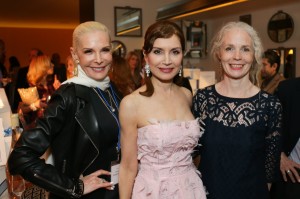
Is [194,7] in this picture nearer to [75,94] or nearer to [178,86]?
[178,86]

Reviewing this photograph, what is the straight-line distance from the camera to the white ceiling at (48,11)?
23.2 ft

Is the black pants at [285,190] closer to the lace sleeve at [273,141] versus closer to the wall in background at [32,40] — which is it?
the lace sleeve at [273,141]

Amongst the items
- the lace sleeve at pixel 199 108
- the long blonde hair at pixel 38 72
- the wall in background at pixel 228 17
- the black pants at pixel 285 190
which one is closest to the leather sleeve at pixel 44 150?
the lace sleeve at pixel 199 108

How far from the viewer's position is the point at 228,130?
5.48ft

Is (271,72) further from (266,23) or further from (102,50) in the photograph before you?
(102,50)

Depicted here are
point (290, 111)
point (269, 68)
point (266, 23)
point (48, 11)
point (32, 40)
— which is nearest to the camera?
point (290, 111)

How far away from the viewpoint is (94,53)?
1.53 m

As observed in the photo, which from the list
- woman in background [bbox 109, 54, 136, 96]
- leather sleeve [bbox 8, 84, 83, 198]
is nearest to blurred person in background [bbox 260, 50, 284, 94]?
woman in background [bbox 109, 54, 136, 96]

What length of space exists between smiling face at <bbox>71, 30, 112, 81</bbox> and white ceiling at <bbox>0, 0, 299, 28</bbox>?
18.0 feet

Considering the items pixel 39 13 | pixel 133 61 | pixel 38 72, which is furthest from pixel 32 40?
pixel 38 72

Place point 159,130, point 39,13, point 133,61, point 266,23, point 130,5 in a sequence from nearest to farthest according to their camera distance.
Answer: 1. point 159,130
2. point 133,61
3. point 266,23
4. point 130,5
5. point 39,13

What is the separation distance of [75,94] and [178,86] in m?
0.62

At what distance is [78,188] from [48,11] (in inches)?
390

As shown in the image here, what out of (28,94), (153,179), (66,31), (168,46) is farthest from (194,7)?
(66,31)
